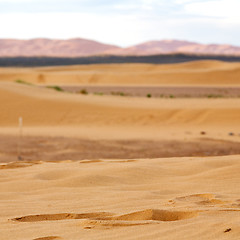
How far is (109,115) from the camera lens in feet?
69.1

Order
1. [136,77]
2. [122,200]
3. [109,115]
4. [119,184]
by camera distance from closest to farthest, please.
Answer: [122,200] < [119,184] < [109,115] < [136,77]

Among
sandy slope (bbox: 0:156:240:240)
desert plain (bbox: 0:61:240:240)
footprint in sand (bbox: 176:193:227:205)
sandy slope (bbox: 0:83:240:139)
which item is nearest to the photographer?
sandy slope (bbox: 0:156:240:240)

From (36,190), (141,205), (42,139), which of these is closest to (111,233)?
(141,205)

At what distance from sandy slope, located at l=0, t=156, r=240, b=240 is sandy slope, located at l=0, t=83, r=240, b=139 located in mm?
9819

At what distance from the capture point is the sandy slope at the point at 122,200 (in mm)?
4156

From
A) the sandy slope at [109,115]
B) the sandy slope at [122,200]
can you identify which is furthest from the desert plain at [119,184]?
the sandy slope at [109,115]

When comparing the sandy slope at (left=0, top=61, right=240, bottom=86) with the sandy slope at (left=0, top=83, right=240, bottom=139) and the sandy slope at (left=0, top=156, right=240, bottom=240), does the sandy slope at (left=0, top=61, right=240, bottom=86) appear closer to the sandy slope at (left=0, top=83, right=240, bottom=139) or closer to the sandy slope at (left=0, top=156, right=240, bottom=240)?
the sandy slope at (left=0, top=83, right=240, bottom=139)

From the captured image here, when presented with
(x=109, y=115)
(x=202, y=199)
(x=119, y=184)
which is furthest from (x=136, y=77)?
(x=202, y=199)

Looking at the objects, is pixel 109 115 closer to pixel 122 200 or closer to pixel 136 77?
pixel 122 200

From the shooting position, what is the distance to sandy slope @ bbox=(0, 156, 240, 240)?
4.16 m

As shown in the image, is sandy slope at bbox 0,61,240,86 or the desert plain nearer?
the desert plain

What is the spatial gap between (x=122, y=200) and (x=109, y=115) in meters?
15.6

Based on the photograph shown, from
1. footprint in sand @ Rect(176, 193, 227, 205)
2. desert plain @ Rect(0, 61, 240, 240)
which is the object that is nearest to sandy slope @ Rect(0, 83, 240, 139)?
desert plain @ Rect(0, 61, 240, 240)

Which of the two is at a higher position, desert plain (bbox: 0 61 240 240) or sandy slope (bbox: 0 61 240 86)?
sandy slope (bbox: 0 61 240 86)
